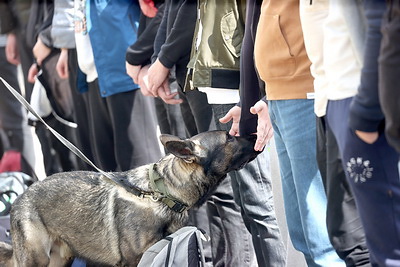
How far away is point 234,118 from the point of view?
3.85 metres

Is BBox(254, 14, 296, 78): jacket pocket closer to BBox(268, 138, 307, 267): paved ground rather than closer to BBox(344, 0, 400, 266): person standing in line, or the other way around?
BBox(344, 0, 400, 266): person standing in line

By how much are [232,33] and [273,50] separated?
3.02ft

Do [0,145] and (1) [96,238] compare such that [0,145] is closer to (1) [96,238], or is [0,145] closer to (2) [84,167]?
(2) [84,167]

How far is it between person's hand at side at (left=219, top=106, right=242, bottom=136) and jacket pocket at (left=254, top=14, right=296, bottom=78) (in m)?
0.71

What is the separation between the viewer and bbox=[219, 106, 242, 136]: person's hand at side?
149 inches

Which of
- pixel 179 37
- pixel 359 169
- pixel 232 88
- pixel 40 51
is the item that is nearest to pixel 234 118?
pixel 232 88

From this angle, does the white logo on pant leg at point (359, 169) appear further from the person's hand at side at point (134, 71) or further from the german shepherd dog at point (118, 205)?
the person's hand at side at point (134, 71)

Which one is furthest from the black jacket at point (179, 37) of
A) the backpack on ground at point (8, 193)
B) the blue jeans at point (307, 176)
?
the backpack on ground at point (8, 193)

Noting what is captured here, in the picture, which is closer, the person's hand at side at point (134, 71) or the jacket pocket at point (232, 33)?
the jacket pocket at point (232, 33)

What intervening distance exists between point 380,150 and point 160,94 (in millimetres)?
2540

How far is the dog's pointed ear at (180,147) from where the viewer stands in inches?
151

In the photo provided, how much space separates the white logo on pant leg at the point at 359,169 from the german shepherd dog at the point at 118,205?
1670mm

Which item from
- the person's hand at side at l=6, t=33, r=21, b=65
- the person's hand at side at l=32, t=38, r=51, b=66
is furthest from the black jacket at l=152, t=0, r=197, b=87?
the person's hand at side at l=6, t=33, r=21, b=65

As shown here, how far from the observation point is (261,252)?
4043mm
